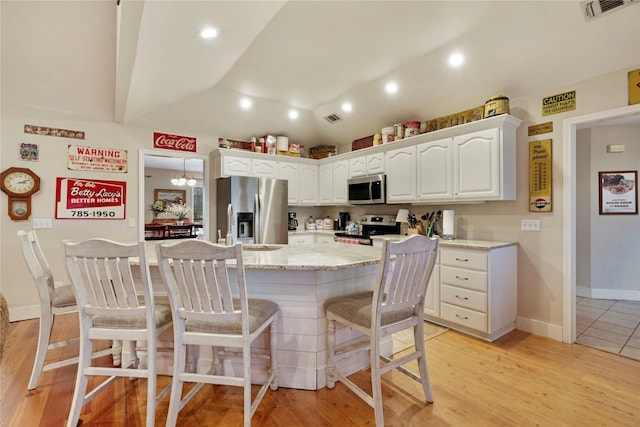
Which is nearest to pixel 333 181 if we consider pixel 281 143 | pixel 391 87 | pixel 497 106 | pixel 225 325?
pixel 281 143

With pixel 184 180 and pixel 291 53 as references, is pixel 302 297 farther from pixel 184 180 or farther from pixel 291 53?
pixel 184 180

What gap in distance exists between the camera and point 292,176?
5.03m

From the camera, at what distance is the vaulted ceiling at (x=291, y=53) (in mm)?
2205

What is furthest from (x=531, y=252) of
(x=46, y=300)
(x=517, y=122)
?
(x=46, y=300)

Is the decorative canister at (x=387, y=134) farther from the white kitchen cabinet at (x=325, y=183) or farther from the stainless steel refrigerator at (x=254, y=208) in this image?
the stainless steel refrigerator at (x=254, y=208)

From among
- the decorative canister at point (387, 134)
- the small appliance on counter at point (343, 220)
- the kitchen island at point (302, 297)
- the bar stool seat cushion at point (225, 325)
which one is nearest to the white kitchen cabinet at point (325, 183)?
the small appliance on counter at point (343, 220)

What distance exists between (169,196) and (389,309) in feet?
30.7

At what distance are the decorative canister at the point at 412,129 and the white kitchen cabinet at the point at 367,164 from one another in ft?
1.46

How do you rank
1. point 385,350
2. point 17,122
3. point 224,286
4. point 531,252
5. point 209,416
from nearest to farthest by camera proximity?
point 224,286, point 209,416, point 385,350, point 531,252, point 17,122

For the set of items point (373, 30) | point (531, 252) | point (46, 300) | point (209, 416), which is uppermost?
point (373, 30)

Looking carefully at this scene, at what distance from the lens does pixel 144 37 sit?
199cm

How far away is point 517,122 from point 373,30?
1.71m

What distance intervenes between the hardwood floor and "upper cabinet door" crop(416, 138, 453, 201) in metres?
1.76

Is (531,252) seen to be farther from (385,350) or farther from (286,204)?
(286,204)
